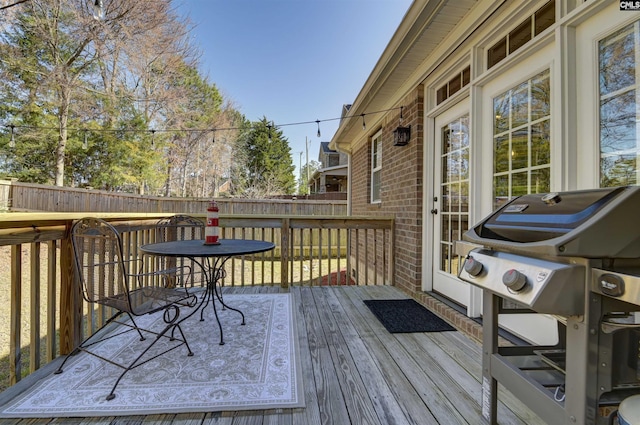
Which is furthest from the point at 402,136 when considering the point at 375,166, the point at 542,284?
the point at 542,284

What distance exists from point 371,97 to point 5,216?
3720 millimetres

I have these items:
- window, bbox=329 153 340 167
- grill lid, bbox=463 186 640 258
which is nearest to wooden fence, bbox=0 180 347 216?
grill lid, bbox=463 186 640 258

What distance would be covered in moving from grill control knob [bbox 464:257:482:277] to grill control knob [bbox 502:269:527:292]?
0.54 feet

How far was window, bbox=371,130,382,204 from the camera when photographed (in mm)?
5113

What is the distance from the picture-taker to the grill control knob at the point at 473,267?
1.20 metres

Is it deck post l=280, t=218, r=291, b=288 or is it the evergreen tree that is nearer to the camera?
deck post l=280, t=218, r=291, b=288

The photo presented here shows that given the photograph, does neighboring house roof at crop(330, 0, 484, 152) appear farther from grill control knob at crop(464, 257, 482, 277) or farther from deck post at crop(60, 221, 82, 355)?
deck post at crop(60, 221, 82, 355)

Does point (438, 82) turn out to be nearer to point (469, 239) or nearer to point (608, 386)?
point (469, 239)

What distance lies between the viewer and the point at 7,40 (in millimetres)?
9445

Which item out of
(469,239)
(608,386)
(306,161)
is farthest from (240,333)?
(306,161)

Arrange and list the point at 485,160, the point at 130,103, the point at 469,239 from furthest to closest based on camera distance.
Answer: the point at 130,103 → the point at 485,160 → the point at 469,239

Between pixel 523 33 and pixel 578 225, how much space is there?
5.88 feet

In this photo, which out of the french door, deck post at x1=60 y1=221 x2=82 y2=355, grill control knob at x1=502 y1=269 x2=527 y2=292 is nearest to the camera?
grill control knob at x1=502 y1=269 x2=527 y2=292

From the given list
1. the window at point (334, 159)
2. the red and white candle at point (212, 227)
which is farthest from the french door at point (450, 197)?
the window at point (334, 159)
